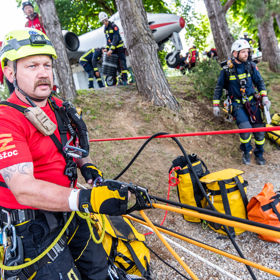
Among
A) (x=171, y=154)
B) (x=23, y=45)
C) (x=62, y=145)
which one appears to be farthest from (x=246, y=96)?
(x=23, y=45)

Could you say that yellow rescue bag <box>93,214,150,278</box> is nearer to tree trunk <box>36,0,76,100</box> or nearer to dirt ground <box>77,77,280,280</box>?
dirt ground <box>77,77,280,280</box>

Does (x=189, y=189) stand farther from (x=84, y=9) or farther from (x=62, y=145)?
(x=84, y=9)

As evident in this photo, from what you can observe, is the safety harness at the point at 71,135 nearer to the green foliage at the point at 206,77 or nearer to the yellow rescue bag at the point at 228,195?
the yellow rescue bag at the point at 228,195

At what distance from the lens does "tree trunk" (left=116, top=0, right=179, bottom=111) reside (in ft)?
21.2

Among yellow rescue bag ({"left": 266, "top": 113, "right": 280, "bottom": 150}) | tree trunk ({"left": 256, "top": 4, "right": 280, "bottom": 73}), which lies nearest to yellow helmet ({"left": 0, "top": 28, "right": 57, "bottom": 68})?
yellow rescue bag ({"left": 266, "top": 113, "right": 280, "bottom": 150})

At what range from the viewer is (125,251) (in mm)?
2350

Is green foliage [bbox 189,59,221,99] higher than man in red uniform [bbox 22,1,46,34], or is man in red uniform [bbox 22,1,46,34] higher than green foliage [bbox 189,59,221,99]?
man in red uniform [bbox 22,1,46,34]

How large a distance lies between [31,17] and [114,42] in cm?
247

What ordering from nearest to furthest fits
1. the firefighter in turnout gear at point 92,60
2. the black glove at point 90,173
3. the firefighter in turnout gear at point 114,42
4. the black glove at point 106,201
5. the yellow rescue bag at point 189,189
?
the black glove at point 106,201 → the black glove at point 90,173 → the yellow rescue bag at point 189,189 → the firefighter in turnout gear at point 114,42 → the firefighter in turnout gear at point 92,60

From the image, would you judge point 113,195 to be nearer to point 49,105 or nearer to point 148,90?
point 49,105

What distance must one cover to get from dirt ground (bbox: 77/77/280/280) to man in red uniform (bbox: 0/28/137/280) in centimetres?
143

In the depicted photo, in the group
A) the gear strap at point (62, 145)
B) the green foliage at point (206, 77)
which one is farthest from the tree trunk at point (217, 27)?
the gear strap at point (62, 145)

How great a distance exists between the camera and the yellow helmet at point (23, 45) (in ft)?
5.57

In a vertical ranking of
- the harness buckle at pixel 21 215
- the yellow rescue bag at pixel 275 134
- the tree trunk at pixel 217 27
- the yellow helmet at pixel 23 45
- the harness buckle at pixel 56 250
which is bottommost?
the yellow rescue bag at pixel 275 134
